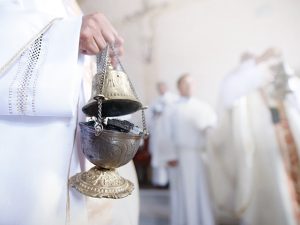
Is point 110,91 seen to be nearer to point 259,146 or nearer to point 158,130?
point 259,146

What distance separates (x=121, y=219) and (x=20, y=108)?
0.49 meters

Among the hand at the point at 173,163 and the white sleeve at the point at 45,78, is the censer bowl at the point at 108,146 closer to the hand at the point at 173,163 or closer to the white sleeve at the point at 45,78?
the white sleeve at the point at 45,78

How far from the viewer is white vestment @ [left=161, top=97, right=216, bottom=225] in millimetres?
3191

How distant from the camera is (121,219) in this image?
0.89 m

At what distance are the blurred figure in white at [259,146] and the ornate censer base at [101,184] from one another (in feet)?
7.06

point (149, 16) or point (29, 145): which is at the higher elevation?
point (149, 16)

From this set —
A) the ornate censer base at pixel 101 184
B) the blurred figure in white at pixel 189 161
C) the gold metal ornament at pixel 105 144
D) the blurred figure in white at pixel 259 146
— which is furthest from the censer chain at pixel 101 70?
the blurred figure in white at pixel 189 161

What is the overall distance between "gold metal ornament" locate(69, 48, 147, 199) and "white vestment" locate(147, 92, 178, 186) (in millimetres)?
2799

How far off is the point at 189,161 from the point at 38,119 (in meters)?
2.72

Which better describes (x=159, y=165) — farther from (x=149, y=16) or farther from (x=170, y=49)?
(x=149, y=16)

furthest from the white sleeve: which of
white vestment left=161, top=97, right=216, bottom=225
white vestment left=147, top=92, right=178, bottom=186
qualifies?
white vestment left=147, top=92, right=178, bottom=186

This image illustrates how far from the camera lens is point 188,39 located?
3576 mm

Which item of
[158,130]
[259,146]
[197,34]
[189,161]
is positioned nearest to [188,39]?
[197,34]

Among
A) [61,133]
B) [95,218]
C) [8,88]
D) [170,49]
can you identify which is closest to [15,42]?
[8,88]
